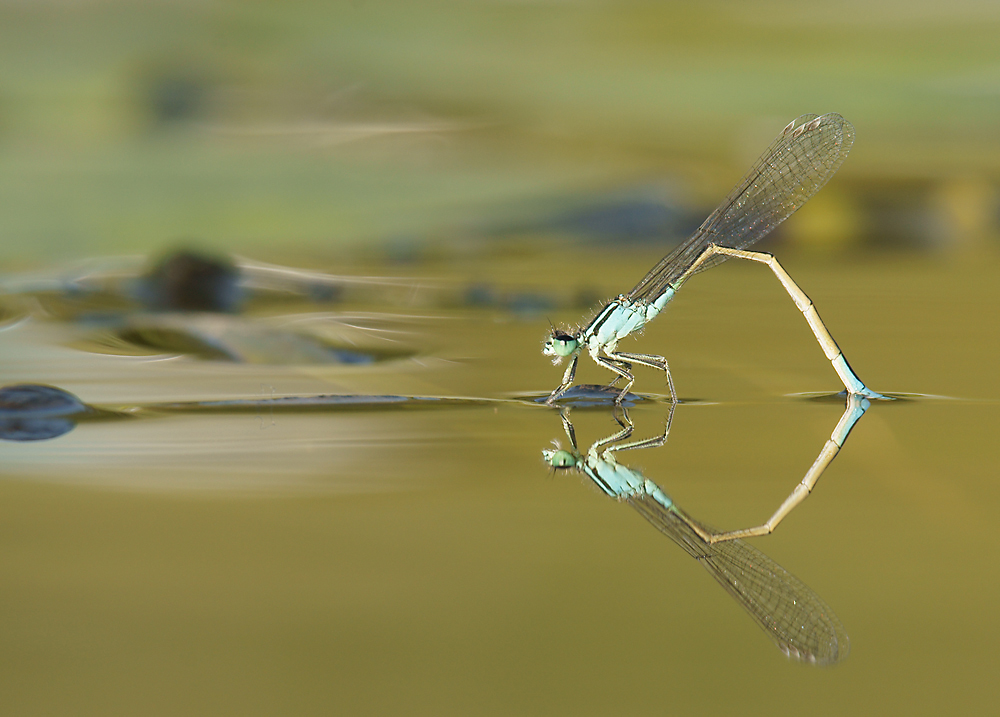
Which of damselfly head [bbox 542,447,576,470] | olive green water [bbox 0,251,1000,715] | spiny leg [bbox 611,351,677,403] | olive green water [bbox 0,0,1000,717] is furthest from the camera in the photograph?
spiny leg [bbox 611,351,677,403]

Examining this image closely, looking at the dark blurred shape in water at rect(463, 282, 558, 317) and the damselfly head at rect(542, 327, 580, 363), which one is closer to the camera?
the damselfly head at rect(542, 327, 580, 363)

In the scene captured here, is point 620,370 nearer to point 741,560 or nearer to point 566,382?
point 566,382

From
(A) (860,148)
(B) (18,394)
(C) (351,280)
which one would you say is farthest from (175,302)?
(A) (860,148)

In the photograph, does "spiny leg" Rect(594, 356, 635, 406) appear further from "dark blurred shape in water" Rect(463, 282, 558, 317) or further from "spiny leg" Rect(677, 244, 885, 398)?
"dark blurred shape in water" Rect(463, 282, 558, 317)

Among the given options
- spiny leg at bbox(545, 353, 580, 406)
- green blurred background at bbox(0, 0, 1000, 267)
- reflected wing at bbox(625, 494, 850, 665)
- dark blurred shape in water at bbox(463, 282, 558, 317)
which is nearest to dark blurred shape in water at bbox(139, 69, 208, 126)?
green blurred background at bbox(0, 0, 1000, 267)

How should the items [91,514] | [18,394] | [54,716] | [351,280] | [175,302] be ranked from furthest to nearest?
[351,280], [175,302], [18,394], [91,514], [54,716]

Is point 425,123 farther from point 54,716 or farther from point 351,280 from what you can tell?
point 54,716
